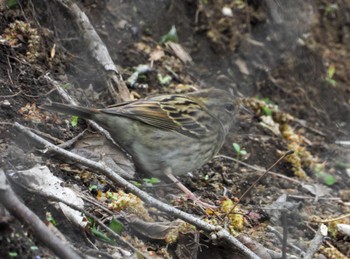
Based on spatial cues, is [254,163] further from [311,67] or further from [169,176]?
[311,67]

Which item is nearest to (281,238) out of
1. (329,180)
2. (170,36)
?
(329,180)

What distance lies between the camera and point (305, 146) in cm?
682

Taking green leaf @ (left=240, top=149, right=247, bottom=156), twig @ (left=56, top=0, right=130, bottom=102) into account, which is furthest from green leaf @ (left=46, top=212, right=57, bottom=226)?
green leaf @ (left=240, top=149, right=247, bottom=156)

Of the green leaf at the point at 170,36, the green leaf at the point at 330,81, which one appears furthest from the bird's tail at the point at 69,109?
the green leaf at the point at 330,81

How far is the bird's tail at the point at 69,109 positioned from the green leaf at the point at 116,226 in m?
0.84

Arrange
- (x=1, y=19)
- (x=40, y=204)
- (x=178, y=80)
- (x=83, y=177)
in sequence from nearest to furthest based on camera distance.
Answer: (x=40, y=204), (x=83, y=177), (x=1, y=19), (x=178, y=80)

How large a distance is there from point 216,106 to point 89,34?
3.93 ft

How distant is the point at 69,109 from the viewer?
454 centimetres

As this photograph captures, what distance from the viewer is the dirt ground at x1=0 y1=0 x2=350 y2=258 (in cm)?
423

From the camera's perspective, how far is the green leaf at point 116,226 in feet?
13.4

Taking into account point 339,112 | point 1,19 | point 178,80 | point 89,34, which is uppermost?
point 1,19

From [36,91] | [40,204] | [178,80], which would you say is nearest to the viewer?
[40,204]

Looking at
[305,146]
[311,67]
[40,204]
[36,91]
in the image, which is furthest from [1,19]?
[311,67]

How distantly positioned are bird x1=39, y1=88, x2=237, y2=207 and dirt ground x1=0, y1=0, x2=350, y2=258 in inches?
6.0
